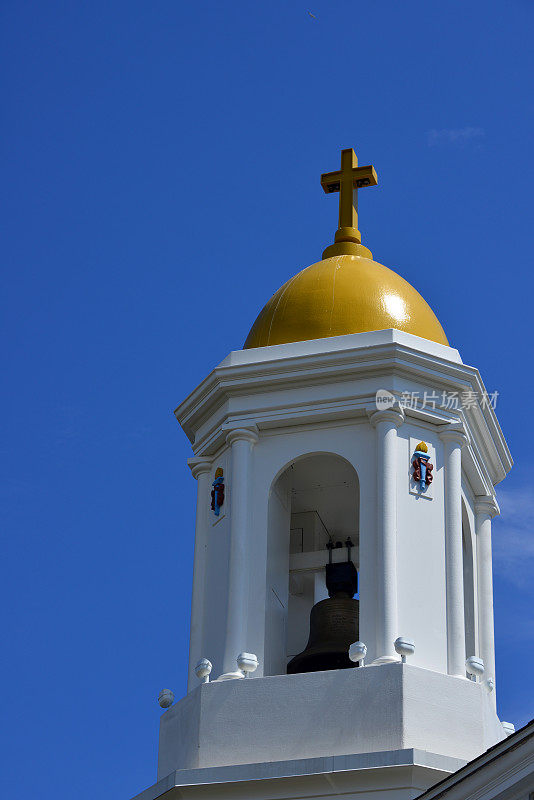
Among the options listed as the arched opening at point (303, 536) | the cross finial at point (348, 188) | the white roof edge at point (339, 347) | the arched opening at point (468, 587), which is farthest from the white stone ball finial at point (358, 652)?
the cross finial at point (348, 188)

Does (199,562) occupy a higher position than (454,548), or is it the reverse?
(199,562)

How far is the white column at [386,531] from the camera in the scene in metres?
24.8

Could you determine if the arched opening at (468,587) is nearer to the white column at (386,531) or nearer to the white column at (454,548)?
the white column at (454,548)

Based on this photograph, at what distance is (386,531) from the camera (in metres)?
25.5

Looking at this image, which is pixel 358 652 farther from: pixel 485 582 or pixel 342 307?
pixel 342 307

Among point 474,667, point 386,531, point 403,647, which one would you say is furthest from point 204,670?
point 474,667

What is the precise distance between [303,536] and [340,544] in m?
0.64

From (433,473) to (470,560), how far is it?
6.16 ft

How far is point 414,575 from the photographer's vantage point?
84.0ft

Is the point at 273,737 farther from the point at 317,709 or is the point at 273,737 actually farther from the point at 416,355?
the point at 416,355

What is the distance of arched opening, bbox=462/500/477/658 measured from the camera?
1075 inches

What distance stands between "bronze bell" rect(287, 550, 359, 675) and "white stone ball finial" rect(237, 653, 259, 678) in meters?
1.05

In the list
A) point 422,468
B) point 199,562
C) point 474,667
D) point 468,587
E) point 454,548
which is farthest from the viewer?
point 468,587

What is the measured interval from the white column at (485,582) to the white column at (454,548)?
113cm
